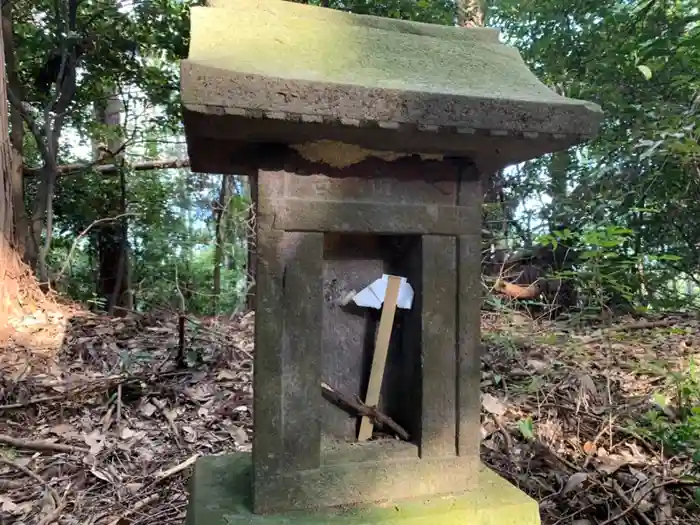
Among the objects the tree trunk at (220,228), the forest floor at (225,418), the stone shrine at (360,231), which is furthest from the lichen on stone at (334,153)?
the tree trunk at (220,228)

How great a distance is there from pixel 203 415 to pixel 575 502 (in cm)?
267

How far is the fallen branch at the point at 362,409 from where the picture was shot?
210 centimetres

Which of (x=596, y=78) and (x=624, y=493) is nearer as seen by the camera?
(x=624, y=493)

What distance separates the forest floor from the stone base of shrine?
0.99 m

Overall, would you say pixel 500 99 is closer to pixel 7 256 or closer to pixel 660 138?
pixel 660 138

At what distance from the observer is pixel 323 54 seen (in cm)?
192

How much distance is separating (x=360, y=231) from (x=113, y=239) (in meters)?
8.24

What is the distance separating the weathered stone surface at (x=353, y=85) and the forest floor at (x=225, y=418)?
2.16 m

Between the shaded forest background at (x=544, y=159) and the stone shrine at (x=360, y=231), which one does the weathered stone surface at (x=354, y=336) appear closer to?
the stone shrine at (x=360, y=231)

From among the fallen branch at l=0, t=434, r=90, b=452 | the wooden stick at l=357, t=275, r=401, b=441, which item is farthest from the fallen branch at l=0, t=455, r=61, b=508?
the wooden stick at l=357, t=275, r=401, b=441

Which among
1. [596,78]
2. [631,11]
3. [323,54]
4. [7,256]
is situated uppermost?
[631,11]

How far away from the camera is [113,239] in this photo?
29.9 ft

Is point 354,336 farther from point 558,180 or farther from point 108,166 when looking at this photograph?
point 108,166

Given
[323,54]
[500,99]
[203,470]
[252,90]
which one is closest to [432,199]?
[500,99]
